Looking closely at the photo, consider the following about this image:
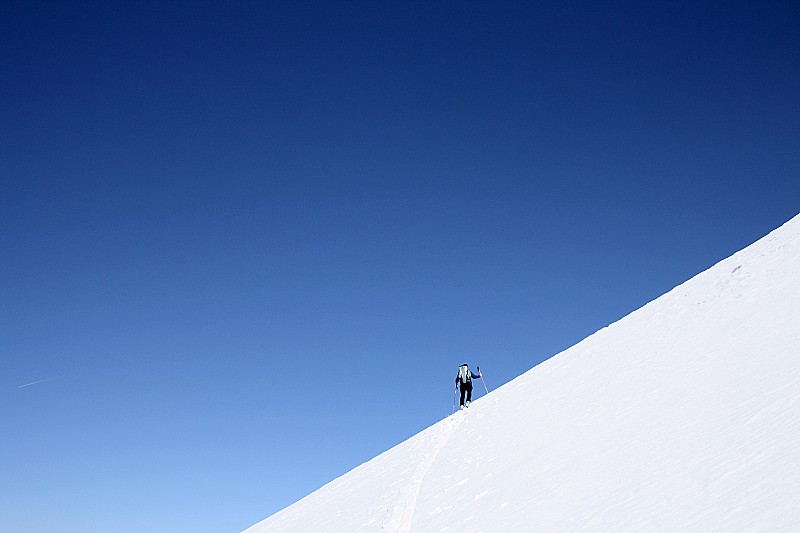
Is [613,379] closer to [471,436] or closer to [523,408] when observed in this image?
[523,408]

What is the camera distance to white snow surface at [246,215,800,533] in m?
5.29

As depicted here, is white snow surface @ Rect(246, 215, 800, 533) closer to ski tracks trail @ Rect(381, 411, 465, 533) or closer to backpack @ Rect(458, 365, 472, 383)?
ski tracks trail @ Rect(381, 411, 465, 533)

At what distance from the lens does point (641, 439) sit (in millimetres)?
7438

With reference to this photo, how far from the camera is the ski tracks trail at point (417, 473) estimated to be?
9586mm

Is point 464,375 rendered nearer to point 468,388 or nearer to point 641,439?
point 468,388

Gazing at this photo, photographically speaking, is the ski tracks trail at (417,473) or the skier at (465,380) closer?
the ski tracks trail at (417,473)

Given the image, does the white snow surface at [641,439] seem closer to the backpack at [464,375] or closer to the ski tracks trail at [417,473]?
the ski tracks trail at [417,473]

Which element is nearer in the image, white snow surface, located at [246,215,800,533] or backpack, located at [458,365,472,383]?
white snow surface, located at [246,215,800,533]

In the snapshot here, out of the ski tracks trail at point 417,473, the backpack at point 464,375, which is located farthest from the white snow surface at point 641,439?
the backpack at point 464,375

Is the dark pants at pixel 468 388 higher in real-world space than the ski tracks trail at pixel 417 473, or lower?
higher

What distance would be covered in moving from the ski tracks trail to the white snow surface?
5 cm

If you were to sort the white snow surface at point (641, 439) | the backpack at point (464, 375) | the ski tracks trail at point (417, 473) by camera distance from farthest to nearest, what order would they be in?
1. the backpack at point (464, 375)
2. the ski tracks trail at point (417, 473)
3. the white snow surface at point (641, 439)

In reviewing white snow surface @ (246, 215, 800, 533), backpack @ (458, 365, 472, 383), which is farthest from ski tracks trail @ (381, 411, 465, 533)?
backpack @ (458, 365, 472, 383)

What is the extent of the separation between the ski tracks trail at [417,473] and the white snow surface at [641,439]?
0.05 meters
